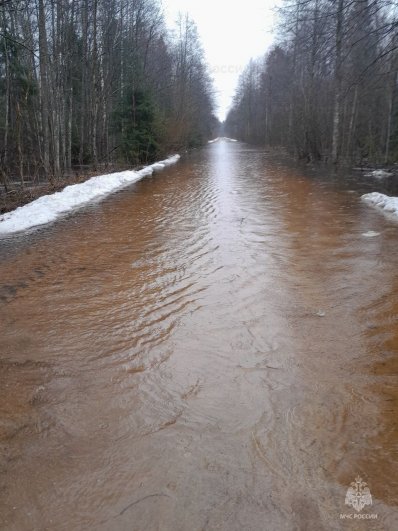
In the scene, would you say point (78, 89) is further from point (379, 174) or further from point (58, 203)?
point (379, 174)

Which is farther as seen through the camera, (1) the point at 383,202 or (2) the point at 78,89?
(2) the point at 78,89

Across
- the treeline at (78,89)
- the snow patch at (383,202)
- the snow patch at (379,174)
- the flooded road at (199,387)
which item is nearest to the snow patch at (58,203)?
the treeline at (78,89)

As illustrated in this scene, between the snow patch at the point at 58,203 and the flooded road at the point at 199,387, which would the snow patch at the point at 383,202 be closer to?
the flooded road at the point at 199,387

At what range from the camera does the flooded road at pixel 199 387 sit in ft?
7.45

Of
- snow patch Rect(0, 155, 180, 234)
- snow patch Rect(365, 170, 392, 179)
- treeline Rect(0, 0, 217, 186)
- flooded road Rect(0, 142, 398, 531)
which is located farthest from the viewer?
snow patch Rect(365, 170, 392, 179)

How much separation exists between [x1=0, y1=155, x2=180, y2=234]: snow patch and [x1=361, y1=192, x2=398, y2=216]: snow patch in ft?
28.2

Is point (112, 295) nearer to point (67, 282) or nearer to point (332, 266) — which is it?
point (67, 282)

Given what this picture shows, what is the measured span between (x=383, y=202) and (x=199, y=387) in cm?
937

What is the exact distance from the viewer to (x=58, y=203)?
1158 centimetres

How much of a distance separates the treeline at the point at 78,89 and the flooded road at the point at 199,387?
8.50 meters

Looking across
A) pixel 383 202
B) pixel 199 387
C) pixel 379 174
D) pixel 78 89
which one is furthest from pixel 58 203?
pixel 78 89

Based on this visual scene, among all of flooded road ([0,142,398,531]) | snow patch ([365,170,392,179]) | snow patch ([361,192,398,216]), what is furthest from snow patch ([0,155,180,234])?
snow patch ([365,170,392,179])

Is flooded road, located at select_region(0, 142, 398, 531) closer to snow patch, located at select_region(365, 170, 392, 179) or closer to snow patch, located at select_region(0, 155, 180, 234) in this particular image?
snow patch, located at select_region(0, 155, 180, 234)

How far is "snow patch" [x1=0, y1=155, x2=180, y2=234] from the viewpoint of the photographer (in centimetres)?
930
